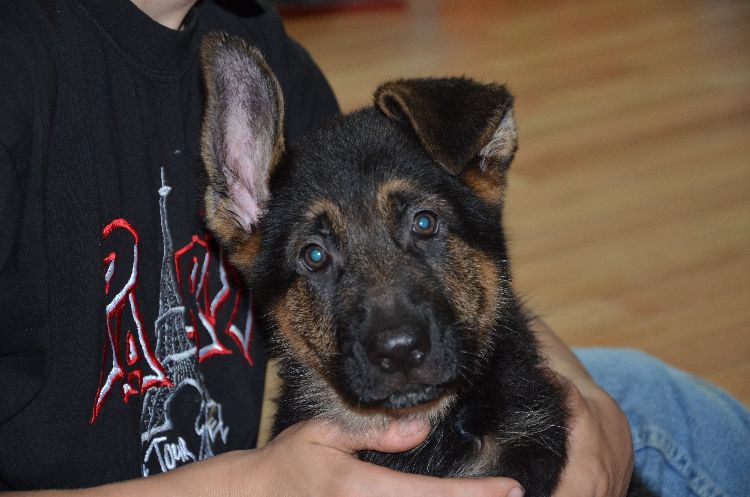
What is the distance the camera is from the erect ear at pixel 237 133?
95.0 inches

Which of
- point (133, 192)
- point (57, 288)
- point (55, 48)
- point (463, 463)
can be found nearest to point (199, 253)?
point (133, 192)

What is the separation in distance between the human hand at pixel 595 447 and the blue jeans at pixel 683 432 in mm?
205

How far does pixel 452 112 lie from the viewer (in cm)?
236

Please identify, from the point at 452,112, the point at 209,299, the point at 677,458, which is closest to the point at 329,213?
the point at 452,112

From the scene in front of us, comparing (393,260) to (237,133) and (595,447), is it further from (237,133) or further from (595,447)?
(595,447)

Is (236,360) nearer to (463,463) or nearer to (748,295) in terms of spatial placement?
(463,463)

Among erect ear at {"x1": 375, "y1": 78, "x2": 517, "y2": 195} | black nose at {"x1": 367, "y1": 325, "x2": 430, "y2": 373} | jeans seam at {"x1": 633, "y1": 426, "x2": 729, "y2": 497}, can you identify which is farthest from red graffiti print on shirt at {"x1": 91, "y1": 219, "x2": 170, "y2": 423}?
jeans seam at {"x1": 633, "y1": 426, "x2": 729, "y2": 497}

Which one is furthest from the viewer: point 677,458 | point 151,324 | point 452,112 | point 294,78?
point 294,78

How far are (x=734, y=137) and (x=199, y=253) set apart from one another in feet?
15.8

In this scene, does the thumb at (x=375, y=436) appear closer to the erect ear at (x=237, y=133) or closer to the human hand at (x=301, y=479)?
the human hand at (x=301, y=479)

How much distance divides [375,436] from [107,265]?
2.64 feet

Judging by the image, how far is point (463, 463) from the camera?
246 centimetres

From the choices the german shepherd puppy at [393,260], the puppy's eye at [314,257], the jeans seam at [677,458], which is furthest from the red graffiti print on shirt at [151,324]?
the jeans seam at [677,458]

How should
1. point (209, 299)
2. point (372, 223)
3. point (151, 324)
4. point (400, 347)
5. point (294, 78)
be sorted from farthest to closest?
point (294, 78), point (209, 299), point (151, 324), point (372, 223), point (400, 347)
